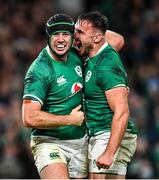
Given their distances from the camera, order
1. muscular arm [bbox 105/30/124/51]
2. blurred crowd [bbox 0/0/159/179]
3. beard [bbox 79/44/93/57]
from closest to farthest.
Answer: beard [bbox 79/44/93/57], muscular arm [bbox 105/30/124/51], blurred crowd [bbox 0/0/159/179]

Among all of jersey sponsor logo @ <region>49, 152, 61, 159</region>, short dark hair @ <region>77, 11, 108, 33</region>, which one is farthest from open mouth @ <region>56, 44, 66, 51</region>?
jersey sponsor logo @ <region>49, 152, 61, 159</region>

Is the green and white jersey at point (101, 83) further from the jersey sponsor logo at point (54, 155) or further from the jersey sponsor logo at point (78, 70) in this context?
the jersey sponsor logo at point (54, 155)

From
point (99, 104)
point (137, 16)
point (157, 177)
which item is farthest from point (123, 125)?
point (137, 16)

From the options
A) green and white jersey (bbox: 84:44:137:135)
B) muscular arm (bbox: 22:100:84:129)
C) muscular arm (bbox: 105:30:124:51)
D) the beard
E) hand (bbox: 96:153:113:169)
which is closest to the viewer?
hand (bbox: 96:153:113:169)

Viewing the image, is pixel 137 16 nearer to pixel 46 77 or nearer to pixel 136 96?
pixel 136 96

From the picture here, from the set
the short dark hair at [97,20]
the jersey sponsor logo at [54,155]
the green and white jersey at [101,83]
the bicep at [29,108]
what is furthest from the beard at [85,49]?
the jersey sponsor logo at [54,155]

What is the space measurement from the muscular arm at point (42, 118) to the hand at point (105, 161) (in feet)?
1.38

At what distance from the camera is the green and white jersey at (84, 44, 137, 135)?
7184 millimetres

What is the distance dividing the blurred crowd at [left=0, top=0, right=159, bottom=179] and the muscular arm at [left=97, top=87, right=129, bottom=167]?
376 cm

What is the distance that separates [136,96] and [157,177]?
1.76m

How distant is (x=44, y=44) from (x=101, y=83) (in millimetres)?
5960

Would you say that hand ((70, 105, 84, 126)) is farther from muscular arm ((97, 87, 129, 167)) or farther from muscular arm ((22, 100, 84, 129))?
muscular arm ((97, 87, 129, 167))

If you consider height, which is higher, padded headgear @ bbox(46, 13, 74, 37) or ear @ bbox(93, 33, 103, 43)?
padded headgear @ bbox(46, 13, 74, 37)

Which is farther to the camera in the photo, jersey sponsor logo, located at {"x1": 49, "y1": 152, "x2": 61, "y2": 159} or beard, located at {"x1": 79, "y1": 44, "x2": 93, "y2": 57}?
beard, located at {"x1": 79, "y1": 44, "x2": 93, "y2": 57}
